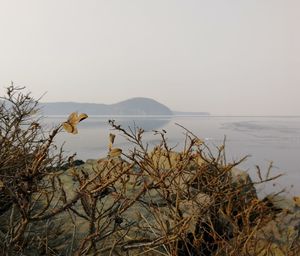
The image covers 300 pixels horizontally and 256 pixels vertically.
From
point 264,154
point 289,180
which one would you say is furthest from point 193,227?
point 264,154

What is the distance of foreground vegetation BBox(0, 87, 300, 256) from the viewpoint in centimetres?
207

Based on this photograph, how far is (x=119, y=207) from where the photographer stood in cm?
245

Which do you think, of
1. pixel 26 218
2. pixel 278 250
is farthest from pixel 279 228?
pixel 26 218

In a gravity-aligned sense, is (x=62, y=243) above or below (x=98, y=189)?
below

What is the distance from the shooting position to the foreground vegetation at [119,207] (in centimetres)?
207

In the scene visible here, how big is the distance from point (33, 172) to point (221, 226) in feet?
16.2

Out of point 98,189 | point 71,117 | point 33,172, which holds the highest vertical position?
point 71,117

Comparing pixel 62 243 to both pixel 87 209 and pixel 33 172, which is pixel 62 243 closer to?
pixel 87 209

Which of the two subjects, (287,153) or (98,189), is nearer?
(98,189)

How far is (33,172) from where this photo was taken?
1.76m

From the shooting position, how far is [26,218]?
6.37 feet

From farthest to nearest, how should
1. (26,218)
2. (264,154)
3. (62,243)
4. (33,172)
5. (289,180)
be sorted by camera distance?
(264,154)
(289,180)
(62,243)
(26,218)
(33,172)

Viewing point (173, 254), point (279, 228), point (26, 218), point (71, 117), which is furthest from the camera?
point (279, 228)

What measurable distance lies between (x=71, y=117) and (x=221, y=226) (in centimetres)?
503
